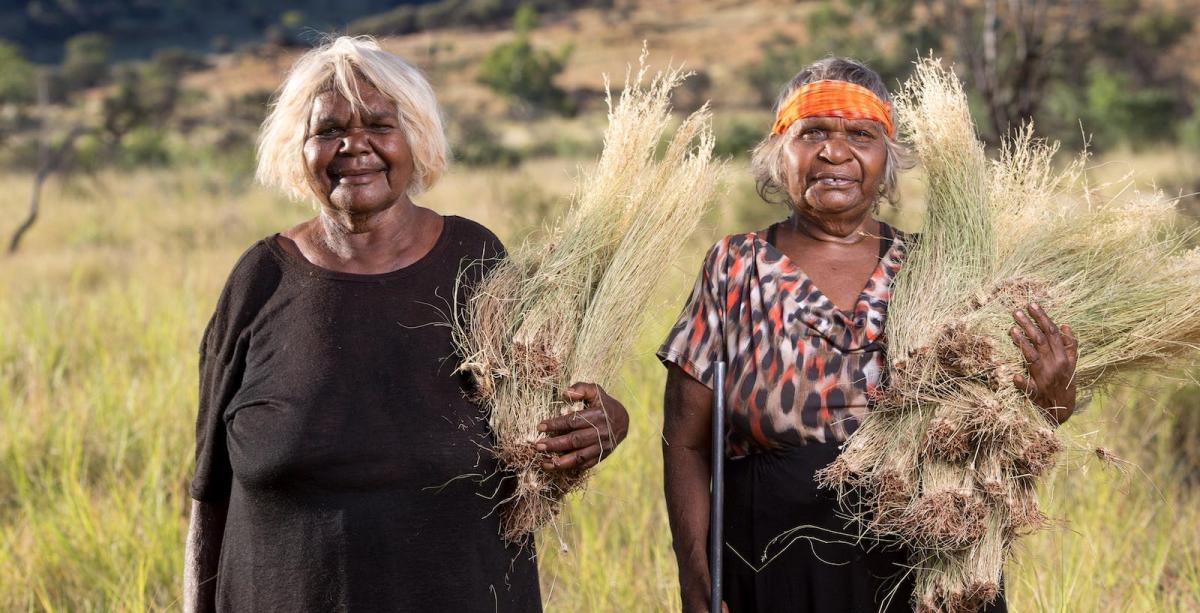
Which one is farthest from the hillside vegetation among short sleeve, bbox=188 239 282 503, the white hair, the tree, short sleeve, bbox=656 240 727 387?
the tree

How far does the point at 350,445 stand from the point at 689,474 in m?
0.64

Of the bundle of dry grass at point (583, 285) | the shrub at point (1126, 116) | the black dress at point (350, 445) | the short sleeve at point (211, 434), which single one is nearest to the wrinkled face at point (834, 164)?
the bundle of dry grass at point (583, 285)

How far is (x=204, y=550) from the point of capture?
223cm

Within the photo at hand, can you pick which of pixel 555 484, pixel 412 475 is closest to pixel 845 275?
pixel 555 484

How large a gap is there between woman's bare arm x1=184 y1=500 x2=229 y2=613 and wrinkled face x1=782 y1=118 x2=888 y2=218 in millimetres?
1226

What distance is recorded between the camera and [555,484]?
7.00 feet

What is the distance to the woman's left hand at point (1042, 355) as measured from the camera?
1.96 metres

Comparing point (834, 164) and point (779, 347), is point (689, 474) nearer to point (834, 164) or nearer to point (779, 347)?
point (779, 347)

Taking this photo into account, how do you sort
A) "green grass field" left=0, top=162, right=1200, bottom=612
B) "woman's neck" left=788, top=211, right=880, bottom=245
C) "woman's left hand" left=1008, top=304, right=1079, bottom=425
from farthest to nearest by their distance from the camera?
"green grass field" left=0, top=162, right=1200, bottom=612 → "woman's neck" left=788, top=211, right=880, bottom=245 → "woman's left hand" left=1008, top=304, right=1079, bottom=425

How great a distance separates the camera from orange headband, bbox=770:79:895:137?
2134 mm

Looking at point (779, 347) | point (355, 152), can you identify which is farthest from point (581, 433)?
point (355, 152)

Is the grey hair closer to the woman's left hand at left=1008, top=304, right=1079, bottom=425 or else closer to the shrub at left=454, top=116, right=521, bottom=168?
the woman's left hand at left=1008, top=304, right=1079, bottom=425

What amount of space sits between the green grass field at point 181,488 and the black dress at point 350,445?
0.22 metres

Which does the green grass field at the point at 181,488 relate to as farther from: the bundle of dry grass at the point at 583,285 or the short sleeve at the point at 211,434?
the short sleeve at the point at 211,434
